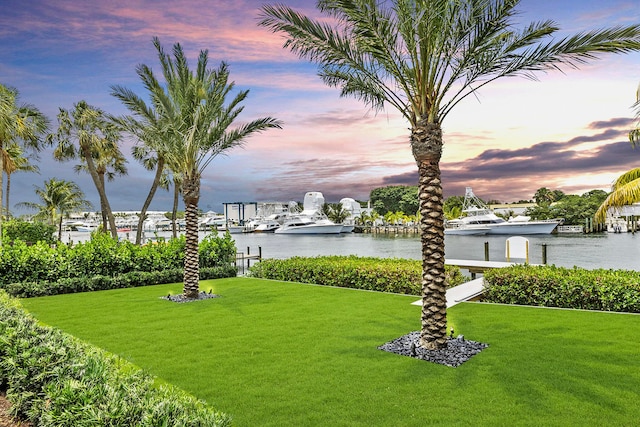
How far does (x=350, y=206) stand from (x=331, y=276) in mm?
104039

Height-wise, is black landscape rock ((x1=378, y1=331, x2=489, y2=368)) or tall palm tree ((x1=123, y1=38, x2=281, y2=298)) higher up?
tall palm tree ((x1=123, y1=38, x2=281, y2=298))

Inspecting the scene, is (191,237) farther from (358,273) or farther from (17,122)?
(17,122)

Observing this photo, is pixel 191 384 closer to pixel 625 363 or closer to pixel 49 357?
pixel 49 357

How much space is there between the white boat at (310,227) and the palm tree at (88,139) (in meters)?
58.7

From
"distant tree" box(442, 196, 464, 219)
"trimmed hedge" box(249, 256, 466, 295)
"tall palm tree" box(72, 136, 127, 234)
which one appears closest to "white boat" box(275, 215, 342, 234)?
"distant tree" box(442, 196, 464, 219)

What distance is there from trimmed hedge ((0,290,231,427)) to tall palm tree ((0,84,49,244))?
11.3 m

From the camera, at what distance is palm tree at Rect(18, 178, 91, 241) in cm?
4209

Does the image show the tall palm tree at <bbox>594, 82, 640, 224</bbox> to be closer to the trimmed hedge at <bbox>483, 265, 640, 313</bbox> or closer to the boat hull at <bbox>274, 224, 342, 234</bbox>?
the trimmed hedge at <bbox>483, 265, 640, 313</bbox>

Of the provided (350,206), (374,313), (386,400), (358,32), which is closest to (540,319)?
(374,313)

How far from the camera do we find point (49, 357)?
13.5 feet

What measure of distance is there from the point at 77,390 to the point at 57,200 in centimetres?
4559

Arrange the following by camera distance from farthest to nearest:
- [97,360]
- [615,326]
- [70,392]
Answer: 1. [615,326]
2. [97,360]
3. [70,392]

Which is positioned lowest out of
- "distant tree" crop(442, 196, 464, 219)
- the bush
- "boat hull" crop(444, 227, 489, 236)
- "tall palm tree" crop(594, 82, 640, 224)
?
"boat hull" crop(444, 227, 489, 236)

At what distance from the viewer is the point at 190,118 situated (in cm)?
1184
